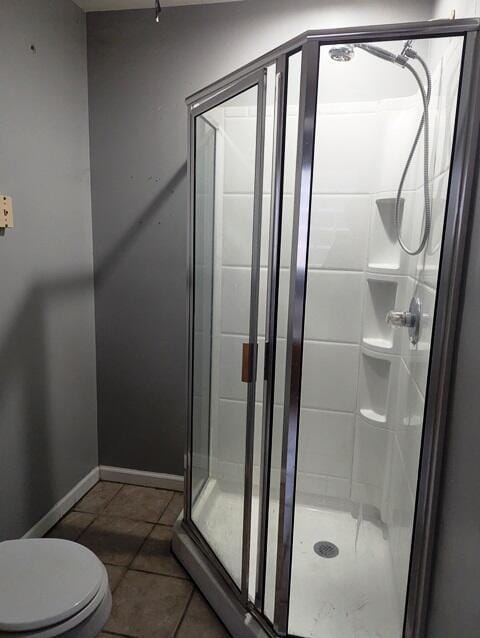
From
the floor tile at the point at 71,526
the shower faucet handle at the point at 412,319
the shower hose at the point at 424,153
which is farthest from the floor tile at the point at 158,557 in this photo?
the shower hose at the point at 424,153

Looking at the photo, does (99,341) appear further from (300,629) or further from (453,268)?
(453,268)

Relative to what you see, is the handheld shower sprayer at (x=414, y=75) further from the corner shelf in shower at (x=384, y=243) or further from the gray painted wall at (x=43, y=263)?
the gray painted wall at (x=43, y=263)

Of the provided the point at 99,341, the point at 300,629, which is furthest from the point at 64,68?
the point at 300,629

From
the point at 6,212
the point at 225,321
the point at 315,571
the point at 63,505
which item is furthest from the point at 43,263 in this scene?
the point at 315,571

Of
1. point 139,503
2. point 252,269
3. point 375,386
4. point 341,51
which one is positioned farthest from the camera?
point 139,503

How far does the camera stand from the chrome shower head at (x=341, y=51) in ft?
3.47

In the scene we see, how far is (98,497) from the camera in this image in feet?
6.91

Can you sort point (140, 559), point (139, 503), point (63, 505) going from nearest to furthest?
1. point (140, 559)
2. point (63, 505)
3. point (139, 503)

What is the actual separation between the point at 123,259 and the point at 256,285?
40.7 inches

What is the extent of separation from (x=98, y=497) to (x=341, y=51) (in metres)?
2.17

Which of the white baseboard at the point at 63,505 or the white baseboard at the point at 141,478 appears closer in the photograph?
the white baseboard at the point at 63,505

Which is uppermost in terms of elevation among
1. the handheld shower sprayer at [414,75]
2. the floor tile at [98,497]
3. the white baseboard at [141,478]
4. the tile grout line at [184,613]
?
the handheld shower sprayer at [414,75]

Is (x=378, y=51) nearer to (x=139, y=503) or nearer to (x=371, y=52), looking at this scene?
(x=371, y=52)

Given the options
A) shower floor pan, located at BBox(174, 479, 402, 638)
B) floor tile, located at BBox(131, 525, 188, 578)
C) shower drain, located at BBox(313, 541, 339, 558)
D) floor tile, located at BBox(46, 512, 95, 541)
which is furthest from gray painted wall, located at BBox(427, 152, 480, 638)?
floor tile, located at BBox(46, 512, 95, 541)
